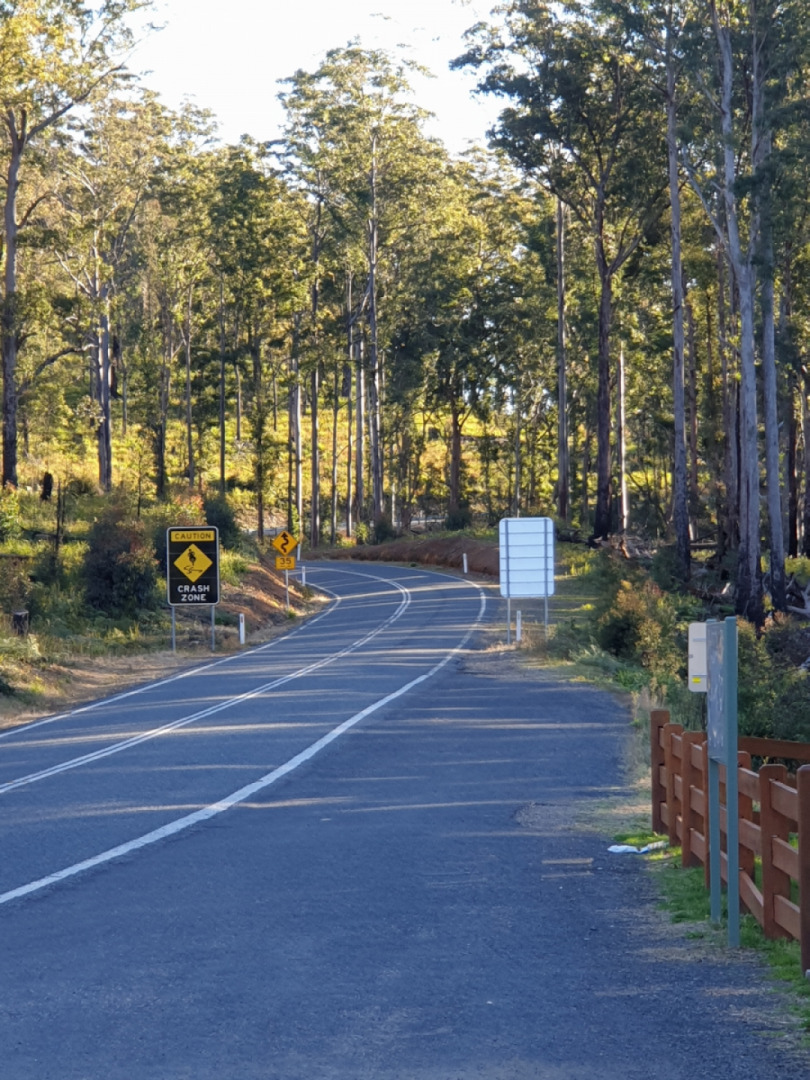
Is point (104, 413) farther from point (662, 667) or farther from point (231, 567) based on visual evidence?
point (662, 667)

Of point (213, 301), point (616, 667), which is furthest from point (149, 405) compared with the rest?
point (616, 667)

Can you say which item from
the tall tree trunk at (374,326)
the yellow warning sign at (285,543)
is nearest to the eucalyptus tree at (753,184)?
the yellow warning sign at (285,543)

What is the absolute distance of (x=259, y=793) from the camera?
13.8m

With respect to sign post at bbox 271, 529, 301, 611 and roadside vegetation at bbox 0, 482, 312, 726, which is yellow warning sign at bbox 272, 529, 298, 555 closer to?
sign post at bbox 271, 529, 301, 611

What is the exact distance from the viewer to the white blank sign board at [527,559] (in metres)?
31.0

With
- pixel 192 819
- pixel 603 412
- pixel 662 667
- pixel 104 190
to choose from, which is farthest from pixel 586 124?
pixel 192 819

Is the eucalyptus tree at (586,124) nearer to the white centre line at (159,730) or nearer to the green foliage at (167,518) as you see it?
the green foliage at (167,518)

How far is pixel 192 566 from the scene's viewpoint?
3334 cm

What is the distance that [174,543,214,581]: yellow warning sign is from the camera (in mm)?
33312

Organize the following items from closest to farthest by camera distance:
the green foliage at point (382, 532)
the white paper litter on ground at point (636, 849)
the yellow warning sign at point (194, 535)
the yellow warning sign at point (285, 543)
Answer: the white paper litter on ground at point (636, 849) → the yellow warning sign at point (194, 535) → the yellow warning sign at point (285, 543) → the green foliage at point (382, 532)

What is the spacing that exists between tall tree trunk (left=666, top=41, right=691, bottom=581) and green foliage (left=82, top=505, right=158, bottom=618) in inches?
732

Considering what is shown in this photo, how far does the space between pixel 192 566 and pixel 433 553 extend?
3380 centimetres

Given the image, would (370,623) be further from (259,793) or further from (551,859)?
(551,859)

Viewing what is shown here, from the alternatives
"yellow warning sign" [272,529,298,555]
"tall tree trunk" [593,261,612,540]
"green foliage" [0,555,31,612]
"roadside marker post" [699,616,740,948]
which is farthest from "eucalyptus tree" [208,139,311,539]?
"roadside marker post" [699,616,740,948]
